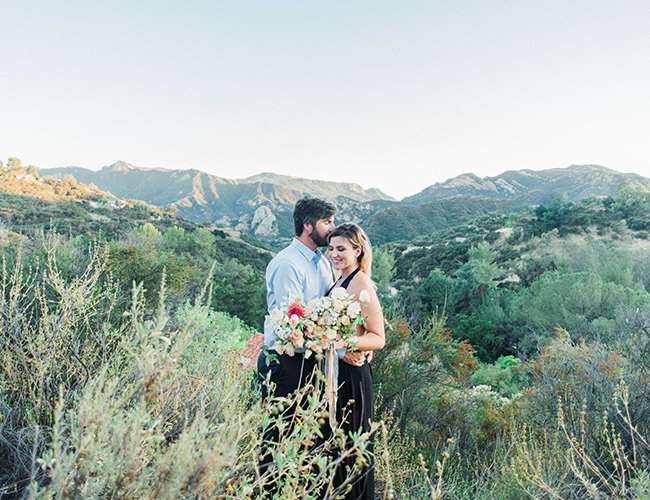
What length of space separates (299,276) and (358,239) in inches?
17.5

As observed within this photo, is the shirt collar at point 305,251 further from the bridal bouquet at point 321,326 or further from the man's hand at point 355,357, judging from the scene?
the man's hand at point 355,357

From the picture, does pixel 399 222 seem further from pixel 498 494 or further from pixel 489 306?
pixel 498 494

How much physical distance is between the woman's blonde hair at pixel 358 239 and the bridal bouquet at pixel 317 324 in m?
0.51

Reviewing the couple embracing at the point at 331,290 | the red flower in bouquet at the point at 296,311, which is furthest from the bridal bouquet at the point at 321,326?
the couple embracing at the point at 331,290

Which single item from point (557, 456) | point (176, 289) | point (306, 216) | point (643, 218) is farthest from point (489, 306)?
point (643, 218)

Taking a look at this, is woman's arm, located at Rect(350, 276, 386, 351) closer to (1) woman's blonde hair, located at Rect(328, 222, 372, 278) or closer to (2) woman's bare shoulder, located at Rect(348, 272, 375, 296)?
(2) woman's bare shoulder, located at Rect(348, 272, 375, 296)

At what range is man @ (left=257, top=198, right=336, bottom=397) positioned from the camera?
2855 millimetres

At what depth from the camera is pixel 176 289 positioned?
11086 mm

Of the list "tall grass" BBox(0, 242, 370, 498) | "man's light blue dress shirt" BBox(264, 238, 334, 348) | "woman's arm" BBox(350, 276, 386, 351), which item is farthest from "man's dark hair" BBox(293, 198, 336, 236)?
"tall grass" BBox(0, 242, 370, 498)

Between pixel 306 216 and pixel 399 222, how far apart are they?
64.4m

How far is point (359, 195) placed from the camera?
186125 mm

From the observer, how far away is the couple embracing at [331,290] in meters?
2.84

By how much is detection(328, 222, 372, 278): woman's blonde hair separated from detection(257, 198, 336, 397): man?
11 centimetres

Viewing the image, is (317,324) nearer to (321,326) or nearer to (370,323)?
(321,326)
